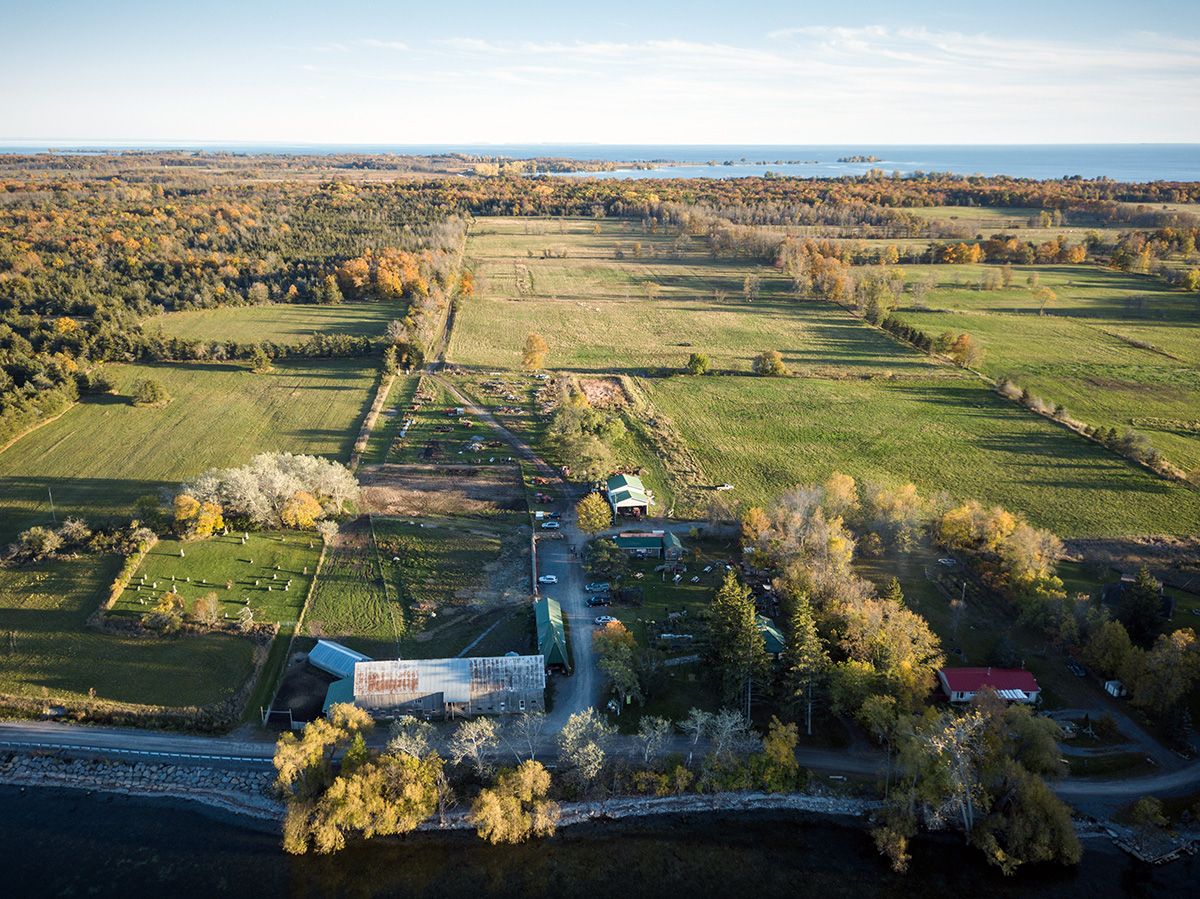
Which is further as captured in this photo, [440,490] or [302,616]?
[440,490]

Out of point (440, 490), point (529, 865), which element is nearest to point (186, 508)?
point (440, 490)

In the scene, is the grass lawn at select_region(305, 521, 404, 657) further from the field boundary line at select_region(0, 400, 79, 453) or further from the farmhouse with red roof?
the field boundary line at select_region(0, 400, 79, 453)

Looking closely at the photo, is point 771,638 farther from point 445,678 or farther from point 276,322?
point 276,322

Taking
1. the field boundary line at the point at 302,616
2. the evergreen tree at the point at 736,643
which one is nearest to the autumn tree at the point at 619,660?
the evergreen tree at the point at 736,643

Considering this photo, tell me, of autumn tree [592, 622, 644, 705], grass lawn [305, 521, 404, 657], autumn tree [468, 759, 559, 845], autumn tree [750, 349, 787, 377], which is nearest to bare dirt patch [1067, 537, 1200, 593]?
autumn tree [592, 622, 644, 705]

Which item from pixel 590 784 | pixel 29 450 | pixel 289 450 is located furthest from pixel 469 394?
pixel 590 784
